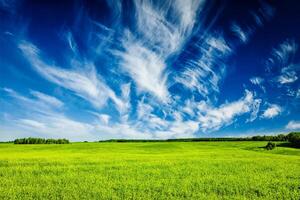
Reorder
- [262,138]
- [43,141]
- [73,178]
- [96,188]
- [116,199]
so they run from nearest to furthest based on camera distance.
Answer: [116,199], [96,188], [73,178], [43,141], [262,138]

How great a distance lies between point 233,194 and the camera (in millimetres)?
13945

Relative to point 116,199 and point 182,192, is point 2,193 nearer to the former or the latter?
point 116,199

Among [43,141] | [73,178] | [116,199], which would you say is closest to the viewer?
[116,199]

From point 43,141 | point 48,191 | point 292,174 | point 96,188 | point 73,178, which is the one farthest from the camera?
point 43,141

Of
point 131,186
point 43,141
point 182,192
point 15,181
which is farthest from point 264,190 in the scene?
point 43,141

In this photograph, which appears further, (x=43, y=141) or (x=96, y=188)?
(x=43, y=141)

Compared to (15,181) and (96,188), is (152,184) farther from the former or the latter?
(15,181)

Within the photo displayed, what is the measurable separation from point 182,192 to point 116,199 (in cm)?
331

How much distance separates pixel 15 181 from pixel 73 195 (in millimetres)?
5567

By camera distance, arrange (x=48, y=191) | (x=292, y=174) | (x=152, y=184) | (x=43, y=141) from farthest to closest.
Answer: (x=43, y=141) < (x=292, y=174) < (x=152, y=184) < (x=48, y=191)

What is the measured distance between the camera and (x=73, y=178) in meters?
17.9

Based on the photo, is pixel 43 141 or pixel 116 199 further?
pixel 43 141

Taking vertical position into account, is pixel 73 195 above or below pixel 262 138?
below

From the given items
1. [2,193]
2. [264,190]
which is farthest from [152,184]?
[2,193]
